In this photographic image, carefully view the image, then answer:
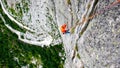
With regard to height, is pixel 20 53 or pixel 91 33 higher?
pixel 91 33

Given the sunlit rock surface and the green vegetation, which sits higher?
the sunlit rock surface

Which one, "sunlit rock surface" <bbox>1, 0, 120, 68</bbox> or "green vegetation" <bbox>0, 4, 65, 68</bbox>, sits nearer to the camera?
"sunlit rock surface" <bbox>1, 0, 120, 68</bbox>

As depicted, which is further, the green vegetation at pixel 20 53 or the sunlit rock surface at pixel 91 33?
the green vegetation at pixel 20 53

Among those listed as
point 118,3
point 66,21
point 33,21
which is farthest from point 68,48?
point 33,21

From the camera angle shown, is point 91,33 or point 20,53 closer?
point 91,33

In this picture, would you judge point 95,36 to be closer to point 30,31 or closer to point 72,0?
point 72,0

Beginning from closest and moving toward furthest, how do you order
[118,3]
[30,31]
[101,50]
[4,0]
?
[118,3]
[101,50]
[30,31]
[4,0]

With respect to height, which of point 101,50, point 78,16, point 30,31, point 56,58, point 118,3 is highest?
point 118,3

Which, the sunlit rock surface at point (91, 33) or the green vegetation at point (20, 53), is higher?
the sunlit rock surface at point (91, 33)
